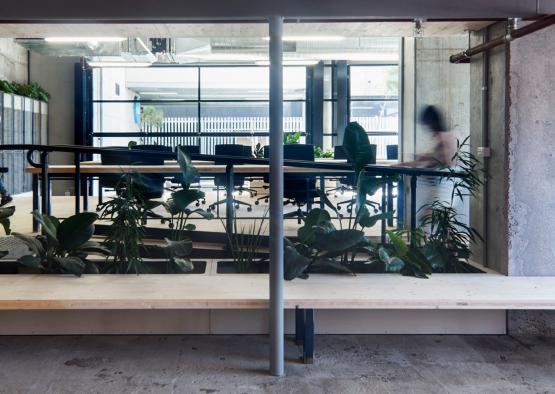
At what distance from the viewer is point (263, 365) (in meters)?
2.80

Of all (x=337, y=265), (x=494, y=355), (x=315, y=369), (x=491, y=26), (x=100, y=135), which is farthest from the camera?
(x=100, y=135)

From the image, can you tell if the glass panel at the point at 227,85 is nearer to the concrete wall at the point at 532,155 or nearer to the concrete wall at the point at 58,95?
the concrete wall at the point at 58,95

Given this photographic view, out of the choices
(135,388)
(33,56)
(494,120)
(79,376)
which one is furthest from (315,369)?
(33,56)

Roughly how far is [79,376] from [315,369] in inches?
42.3

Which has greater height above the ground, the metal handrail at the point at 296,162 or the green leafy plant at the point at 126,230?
the metal handrail at the point at 296,162

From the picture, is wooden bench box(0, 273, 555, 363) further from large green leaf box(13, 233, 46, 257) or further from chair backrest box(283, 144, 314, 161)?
chair backrest box(283, 144, 314, 161)

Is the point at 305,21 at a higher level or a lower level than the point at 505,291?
higher

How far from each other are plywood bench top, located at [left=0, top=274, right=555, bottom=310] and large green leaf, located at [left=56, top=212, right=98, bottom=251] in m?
0.20

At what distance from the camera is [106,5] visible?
2.86 meters

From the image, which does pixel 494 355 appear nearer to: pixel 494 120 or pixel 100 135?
pixel 494 120

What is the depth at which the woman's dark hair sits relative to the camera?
18.1 feet

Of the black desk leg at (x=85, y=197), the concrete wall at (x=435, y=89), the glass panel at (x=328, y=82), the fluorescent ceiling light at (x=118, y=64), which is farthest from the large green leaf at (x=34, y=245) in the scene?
the glass panel at (x=328, y=82)

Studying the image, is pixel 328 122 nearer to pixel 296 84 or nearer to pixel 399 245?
pixel 296 84

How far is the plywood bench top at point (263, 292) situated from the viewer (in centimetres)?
265
